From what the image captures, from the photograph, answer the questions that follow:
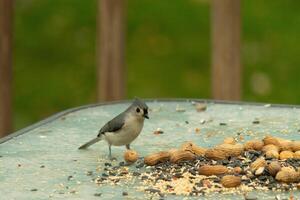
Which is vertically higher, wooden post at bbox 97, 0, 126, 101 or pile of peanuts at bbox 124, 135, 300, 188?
wooden post at bbox 97, 0, 126, 101

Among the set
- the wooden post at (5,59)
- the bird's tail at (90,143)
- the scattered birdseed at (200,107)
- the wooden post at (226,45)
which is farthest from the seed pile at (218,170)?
the wooden post at (5,59)

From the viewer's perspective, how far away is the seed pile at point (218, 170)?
322 centimetres

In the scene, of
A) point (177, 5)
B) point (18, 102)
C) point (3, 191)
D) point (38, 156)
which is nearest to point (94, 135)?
point (38, 156)

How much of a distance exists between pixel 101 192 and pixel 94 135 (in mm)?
1089

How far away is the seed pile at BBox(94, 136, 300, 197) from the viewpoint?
322 cm

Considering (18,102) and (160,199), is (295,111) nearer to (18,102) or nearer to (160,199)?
(160,199)

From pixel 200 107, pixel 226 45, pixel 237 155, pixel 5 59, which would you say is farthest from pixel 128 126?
pixel 5 59

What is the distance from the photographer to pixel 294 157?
359 cm

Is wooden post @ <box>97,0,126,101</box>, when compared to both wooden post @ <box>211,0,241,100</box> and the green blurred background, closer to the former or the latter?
wooden post @ <box>211,0,241,100</box>

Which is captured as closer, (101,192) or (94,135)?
(101,192)

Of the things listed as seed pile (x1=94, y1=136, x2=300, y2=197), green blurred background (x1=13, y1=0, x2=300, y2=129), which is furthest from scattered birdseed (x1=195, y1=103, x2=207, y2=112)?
green blurred background (x1=13, y1=0, x2=300, y2=129)

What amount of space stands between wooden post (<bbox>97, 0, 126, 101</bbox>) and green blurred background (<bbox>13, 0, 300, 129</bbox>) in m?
2.50

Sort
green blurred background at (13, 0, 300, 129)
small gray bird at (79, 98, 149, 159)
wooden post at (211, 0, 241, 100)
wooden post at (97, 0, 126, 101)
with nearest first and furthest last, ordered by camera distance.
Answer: small gray bird at (79, 98, 149, 159) → wooden post at (211, 0, 241, 100) → wooden post at (97, 0, 126, 101) → green blurred background at (13, 0, 300, 129)

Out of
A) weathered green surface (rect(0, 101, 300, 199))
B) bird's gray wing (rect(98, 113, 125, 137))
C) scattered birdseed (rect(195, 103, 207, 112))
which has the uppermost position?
bird's gray wing (rect(98, 113, 125, 137))
